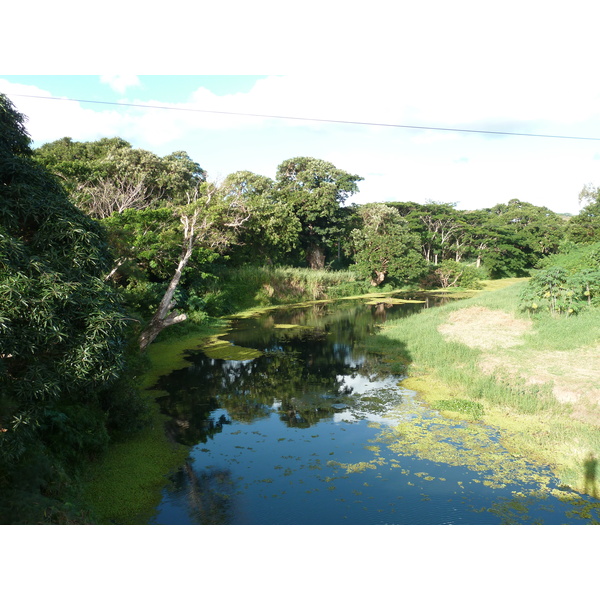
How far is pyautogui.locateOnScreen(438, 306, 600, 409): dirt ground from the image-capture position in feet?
26.5

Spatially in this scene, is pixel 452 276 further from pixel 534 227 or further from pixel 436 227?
pixel 534 227

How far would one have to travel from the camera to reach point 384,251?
92.9 feet

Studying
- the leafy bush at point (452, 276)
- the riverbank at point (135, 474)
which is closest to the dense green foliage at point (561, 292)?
the riverbank at point (135, 474)

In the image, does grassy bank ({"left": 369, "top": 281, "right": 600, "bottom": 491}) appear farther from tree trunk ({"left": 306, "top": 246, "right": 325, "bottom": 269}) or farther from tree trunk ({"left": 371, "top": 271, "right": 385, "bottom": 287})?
tree trunk ({"left": 306, "top": 246, "right": 325, "bottom": 269})

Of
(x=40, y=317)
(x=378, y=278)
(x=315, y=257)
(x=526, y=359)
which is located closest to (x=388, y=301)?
(x=378, y=278)

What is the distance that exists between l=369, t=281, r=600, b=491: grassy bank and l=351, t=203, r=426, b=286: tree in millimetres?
13712

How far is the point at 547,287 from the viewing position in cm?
1349

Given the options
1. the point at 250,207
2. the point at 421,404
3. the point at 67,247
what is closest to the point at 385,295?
the point at 250,207

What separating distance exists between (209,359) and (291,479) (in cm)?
682

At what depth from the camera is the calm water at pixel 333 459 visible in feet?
17.5

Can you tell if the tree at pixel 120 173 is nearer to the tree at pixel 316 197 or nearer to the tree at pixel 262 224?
the tree at pixel 262 224

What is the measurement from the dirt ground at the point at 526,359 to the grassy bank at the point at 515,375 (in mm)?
16

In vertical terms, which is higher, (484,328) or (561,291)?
(561,291)

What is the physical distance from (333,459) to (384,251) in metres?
22.7
